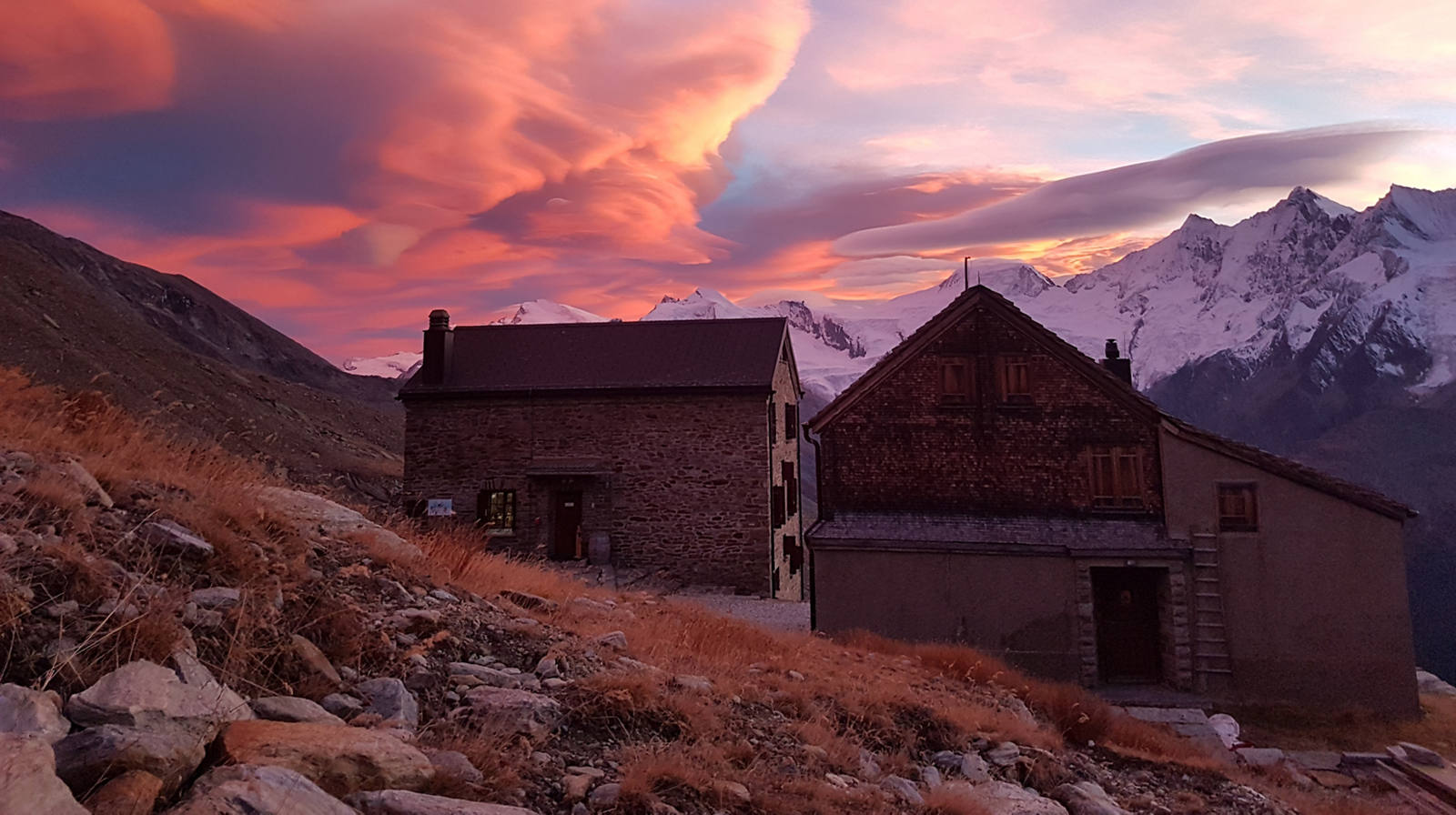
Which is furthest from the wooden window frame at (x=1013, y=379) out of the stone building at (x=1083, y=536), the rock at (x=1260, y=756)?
the rock at (x=1260, y=756)

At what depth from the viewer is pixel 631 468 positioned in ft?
80.7

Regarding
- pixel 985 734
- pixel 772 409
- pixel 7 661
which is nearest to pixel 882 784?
pixel 985 734

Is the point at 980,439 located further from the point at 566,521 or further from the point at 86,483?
the point at 86,483

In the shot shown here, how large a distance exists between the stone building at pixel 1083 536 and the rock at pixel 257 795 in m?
14.8

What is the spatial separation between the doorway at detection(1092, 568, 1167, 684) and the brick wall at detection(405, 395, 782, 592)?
9811mm

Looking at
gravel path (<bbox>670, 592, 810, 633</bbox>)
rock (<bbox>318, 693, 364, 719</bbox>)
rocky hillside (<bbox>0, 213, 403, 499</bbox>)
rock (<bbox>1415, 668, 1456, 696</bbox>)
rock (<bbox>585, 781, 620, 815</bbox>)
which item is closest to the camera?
rock (<bbox>585, 781, 620, 815</bbox>)

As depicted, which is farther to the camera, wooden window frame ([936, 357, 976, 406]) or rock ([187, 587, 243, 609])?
wooden window frame ([936, 357, 976, 406])

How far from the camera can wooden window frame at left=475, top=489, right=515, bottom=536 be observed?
2498cm

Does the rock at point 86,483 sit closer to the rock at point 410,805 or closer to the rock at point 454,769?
the rock at point 454,769

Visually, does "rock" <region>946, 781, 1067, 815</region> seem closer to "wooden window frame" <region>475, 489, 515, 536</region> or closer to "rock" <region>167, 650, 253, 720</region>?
"rock" <region>167, 650, 253, 720</region>

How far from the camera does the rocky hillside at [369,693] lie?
3299mm

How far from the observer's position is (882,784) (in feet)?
17.8

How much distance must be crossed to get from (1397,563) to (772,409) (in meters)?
16.3

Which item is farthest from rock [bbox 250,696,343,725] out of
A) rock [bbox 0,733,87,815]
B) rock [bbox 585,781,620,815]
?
rock [bbox 585,781,620,815]
